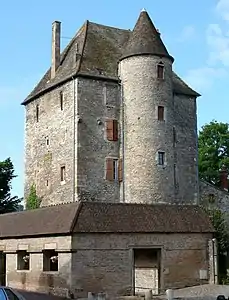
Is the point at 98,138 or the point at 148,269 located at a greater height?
the point at 98,138

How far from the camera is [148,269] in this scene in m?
30.4

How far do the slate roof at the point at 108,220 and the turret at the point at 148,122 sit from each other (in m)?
9.33

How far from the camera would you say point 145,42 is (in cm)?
4138

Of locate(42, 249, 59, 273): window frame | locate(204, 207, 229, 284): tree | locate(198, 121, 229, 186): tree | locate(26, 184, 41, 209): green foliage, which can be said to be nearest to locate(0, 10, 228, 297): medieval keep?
locate(42, 249, 59, 273): window frame

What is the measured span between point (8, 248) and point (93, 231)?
21.3 feet

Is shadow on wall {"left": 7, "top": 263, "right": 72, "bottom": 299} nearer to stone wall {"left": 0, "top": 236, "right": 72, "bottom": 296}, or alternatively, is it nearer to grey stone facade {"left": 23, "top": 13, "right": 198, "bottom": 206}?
stone wall {"left": 0, "top": 236, "right": 72, "bottom": 296}

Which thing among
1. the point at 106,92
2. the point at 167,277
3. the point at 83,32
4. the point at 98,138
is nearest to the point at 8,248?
the point at 167,277

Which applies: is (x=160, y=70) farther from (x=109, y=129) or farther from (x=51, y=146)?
(x=51, y=146)

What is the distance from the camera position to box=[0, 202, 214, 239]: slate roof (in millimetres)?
26453

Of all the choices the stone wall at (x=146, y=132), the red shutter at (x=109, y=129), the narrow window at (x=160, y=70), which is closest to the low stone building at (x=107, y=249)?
the stone wall at (x=146, y=132)

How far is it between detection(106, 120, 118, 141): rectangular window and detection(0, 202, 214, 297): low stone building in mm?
12065

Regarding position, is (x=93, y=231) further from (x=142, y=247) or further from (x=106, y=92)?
(x=106, y=92)

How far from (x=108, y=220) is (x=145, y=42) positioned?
18431mm

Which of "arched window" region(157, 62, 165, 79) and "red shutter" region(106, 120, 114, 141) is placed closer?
"arched window" region(157, 62, 165, 79)
